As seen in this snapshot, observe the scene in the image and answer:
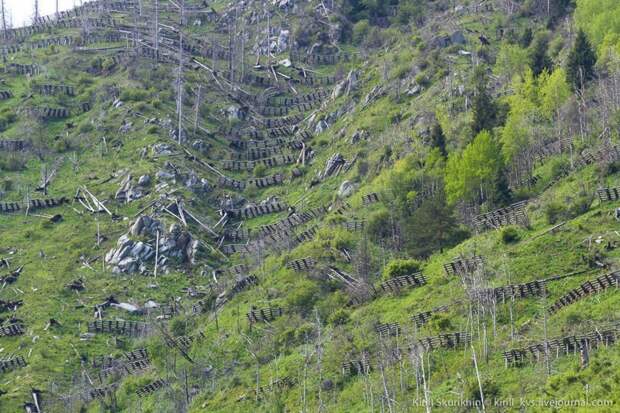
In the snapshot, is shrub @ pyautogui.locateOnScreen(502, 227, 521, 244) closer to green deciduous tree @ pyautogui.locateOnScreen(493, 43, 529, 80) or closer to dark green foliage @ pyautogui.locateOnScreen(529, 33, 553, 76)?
dark green foliage @ pyautogui.locateOnScreen(529, 33, 553, 76)

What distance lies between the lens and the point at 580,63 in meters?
120

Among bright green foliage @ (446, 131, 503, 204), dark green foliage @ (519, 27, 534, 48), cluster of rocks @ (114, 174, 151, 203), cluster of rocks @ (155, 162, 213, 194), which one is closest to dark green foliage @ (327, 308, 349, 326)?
bright green foliage @ (446, 131, 503, 204)

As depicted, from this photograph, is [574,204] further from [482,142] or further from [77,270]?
[77,270]

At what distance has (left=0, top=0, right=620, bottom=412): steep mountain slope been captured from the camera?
8281cm

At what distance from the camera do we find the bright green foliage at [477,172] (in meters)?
107

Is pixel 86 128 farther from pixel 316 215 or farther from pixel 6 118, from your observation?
pixel 316 215

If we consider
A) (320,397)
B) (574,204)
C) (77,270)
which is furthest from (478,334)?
(77,270)

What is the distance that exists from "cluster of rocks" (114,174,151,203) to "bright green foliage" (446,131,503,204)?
36.3 meters

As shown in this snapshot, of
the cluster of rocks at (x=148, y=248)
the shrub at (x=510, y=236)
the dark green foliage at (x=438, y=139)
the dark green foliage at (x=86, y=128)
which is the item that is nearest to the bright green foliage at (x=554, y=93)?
the dark green foliage at (x=438, y=139)

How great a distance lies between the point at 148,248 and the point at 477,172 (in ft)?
113

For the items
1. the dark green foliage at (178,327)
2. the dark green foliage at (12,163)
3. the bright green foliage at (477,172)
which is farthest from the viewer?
the dark green foliage at (12,163)

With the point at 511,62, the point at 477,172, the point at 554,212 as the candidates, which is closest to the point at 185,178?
the point at 477,172

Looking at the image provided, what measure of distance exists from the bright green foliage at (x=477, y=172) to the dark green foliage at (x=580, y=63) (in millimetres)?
14956

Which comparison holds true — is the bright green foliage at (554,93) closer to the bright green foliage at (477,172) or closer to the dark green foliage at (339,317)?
the bright green foliage at (477,172)
